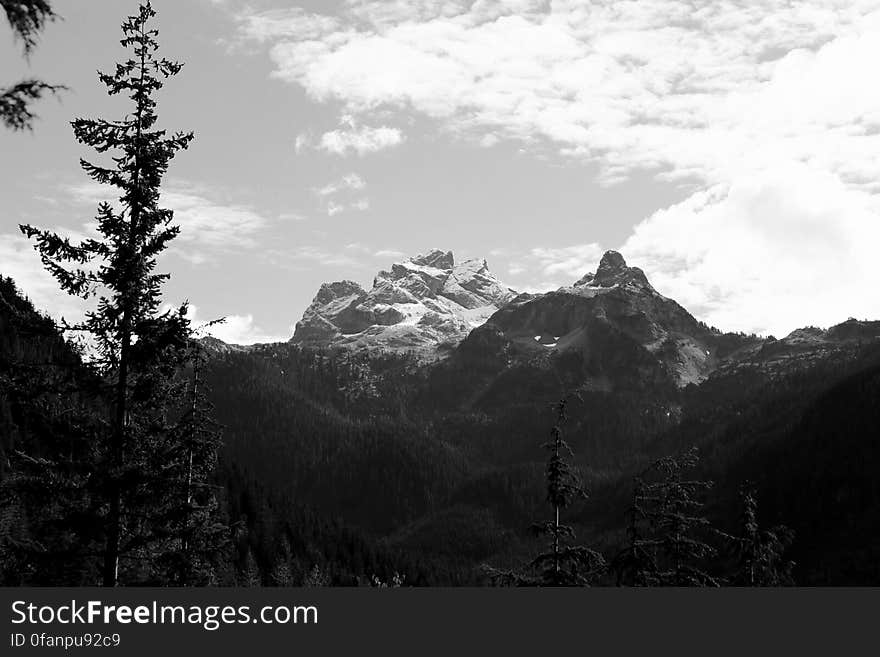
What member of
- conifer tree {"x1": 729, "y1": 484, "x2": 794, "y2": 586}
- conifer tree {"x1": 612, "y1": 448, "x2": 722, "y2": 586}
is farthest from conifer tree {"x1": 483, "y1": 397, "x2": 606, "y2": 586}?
conifer tree {"x1": 729, "y1": 484, "x2": 794, "y2": 586}

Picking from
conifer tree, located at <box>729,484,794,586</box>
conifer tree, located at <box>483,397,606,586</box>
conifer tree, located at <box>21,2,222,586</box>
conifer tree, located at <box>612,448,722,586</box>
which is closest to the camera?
conifer tree, located at <box>21,2,222,586</box>

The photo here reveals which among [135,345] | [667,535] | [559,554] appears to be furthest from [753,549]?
[135,345]

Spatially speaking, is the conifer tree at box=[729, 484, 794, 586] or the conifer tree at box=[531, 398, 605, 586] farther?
the conifer tree at box=[729, 484, 794, 586]

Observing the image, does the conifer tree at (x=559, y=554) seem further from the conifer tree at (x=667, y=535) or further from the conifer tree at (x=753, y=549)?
the conifer tree at (x=753, y=549)

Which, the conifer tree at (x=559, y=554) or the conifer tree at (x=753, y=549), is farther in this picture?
the conifer tree at (x=753, y=549)

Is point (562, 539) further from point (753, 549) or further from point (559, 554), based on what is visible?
point (753, 549)

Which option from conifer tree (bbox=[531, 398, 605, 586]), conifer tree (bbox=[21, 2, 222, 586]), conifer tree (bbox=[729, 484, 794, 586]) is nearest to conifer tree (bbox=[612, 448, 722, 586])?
conifer tree (bbox=[531, 398, 605, 586])

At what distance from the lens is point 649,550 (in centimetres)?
A: 3719

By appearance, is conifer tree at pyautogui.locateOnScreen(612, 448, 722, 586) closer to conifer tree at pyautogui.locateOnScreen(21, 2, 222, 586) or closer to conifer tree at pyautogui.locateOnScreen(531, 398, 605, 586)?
conifer tree at pyautogui.locateOnScreen(531, 398, 605, 586)

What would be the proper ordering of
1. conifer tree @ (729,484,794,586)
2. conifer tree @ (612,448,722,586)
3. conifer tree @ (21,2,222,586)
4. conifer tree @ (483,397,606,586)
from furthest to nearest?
conifer tree @ (729,484,794,586), conifer tree @ (612,448,722,586), conifer tree @ (483,397,606,586), conifer tree @ (21,2,222,586)

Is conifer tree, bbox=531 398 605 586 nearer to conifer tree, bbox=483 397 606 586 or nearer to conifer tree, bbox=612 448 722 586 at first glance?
conifer tree, bbox=483 397 606 586

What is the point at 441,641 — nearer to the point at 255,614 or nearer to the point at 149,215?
the point at 255,614

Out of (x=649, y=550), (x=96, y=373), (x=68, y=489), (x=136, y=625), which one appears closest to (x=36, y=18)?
(x=96, y=373)

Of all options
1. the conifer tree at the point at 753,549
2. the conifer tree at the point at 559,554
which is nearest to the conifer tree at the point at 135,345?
the conifer tree at the point at 559,554
